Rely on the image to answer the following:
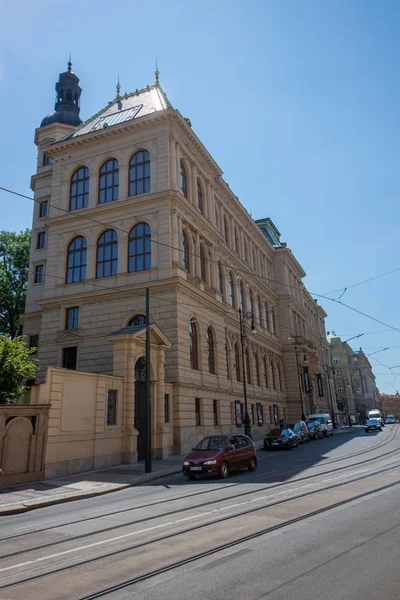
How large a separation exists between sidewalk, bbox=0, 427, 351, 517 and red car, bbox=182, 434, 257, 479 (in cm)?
177

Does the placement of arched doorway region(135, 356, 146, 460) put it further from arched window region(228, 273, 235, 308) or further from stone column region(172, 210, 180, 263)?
arched window region(228, 273, 235, 308)

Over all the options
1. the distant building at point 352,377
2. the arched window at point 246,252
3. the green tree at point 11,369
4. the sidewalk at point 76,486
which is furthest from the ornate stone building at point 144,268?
the distant building at point 352,377

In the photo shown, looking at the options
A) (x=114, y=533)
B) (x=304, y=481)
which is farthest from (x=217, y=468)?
(x=114, y=533)

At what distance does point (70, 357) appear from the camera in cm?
2917

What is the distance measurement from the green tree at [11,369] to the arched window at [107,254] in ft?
40.9

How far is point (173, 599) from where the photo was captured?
15.0 ft

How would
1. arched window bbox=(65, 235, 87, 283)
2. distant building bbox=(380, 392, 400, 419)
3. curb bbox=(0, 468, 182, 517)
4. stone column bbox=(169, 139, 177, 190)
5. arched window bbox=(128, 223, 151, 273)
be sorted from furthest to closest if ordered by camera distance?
distant building bbox=(380, 392, 400, 419), arched window bbox=(65, 235, 87, 283), stone column bbox=(169, 139, 177, 190), arched window bbox=(128, 223, 151, 273), curb bbox=(0, 468, 182, 517)

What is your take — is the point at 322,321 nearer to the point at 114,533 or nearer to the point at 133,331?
the point at 133,331

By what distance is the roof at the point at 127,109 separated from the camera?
33175 millimetres

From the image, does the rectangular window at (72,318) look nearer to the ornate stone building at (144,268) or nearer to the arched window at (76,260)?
the ornate stone building at (144,268)

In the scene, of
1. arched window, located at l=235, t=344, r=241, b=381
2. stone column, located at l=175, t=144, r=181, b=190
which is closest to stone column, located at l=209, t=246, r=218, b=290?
stone column, located at l=175, t=144, r=181, b=190

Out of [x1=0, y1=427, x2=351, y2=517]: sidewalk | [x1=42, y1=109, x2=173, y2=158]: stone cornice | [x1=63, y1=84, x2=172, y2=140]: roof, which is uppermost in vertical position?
[x1=63, y1=84, x2=172, y2=140]: roof

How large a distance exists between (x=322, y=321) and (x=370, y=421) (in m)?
36.9

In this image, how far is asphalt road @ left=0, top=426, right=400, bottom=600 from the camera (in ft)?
16.1
